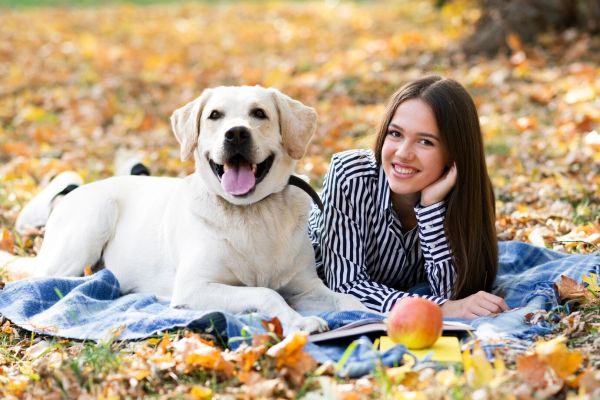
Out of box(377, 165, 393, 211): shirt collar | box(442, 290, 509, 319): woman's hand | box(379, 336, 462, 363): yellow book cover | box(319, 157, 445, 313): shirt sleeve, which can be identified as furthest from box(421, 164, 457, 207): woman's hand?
box(379, 336, 462, 363): yellow book cover

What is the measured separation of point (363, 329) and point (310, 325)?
245 millimetres

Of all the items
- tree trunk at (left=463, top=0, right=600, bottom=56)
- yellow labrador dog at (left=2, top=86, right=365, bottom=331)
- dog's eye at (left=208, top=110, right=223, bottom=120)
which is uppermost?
tree trunk at (left=463, top=0, right=600, bottom=56)

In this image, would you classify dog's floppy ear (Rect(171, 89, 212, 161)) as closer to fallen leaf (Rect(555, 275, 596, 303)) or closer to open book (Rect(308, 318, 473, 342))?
open book (Rect(308, 318, 473, 342))

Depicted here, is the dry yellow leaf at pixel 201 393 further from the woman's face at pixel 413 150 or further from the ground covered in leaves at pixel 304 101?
the woman's face at pixel 413 150

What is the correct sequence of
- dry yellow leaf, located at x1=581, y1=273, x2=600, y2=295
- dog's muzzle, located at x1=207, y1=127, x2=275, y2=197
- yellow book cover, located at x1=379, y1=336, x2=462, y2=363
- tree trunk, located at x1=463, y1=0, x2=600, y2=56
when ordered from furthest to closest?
tree trunk, located at x1=463, y1=0, x2=600, y2=56
dog's muzzle, located at x1=207, y1=127, x2=275, y2=197
dry yellow leaf, located at x1=581, y1=273, x2=600, y2=295
yellow book cover, located at x1=379, y1=336, x2=462, y2=363

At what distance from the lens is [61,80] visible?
10633 mm

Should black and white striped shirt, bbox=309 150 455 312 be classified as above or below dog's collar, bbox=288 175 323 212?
below

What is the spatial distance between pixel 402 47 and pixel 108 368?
844 cm

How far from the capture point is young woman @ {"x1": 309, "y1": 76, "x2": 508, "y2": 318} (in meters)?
4.04

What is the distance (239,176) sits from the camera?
13.3ft

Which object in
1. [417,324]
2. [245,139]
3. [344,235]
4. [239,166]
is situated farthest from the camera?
[344,235]

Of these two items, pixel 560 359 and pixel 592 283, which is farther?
pixel 592 283

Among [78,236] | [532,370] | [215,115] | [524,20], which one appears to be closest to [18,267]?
[78,236]

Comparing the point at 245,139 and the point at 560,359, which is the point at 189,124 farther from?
the point at 560,359
